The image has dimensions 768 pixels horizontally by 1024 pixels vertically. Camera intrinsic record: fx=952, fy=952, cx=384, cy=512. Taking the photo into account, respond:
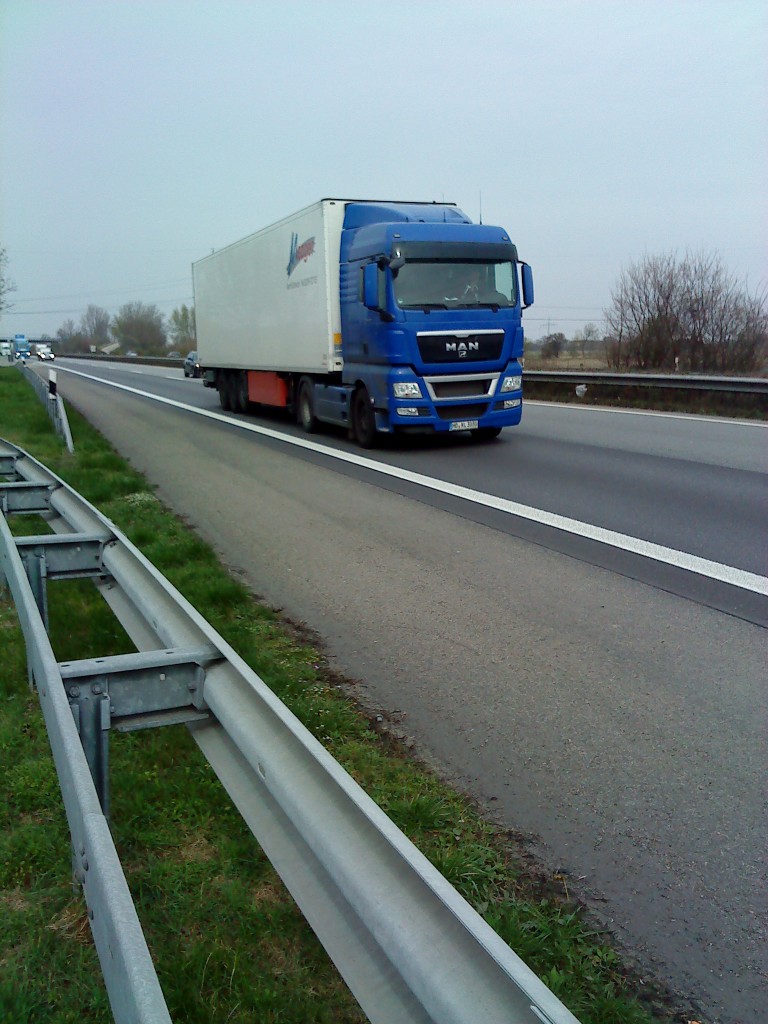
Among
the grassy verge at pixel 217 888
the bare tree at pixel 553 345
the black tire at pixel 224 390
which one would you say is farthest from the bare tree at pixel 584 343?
the grassy verge at pixel 217 888

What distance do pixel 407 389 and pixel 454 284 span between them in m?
1.76

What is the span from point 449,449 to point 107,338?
501 ft

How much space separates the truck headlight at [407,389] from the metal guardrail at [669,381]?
8573 millimetres

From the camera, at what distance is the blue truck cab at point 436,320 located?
1398cm

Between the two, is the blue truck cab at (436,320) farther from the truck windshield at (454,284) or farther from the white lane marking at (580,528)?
the white lane marking at (580,528)

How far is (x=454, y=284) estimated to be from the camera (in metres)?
14.3

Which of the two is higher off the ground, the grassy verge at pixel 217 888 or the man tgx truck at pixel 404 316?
the man tgx truck at pixel 404 316

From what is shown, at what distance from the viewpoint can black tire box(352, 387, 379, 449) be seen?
15.2m

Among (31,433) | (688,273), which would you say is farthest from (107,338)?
(31,433)

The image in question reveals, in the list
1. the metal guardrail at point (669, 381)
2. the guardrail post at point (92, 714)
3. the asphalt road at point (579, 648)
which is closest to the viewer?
the guardrail post at point (92, 714)

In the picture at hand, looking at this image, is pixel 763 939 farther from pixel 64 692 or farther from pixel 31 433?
pixel 31 433

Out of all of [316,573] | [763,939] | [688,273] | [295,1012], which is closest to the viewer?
[295,1012]

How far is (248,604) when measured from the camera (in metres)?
6.52

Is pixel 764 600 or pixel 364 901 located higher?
pixel 364 901
